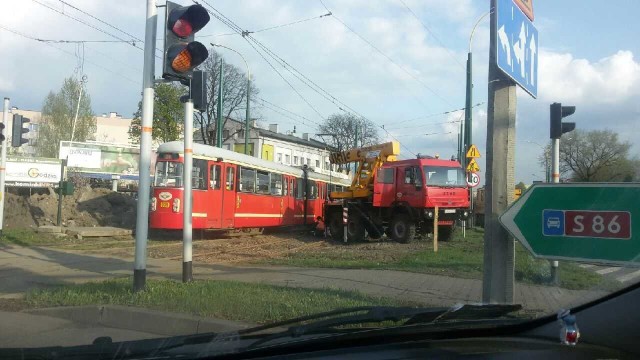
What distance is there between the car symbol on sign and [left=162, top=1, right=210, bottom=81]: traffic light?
5.38 meters

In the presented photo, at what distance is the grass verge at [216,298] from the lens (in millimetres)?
6930

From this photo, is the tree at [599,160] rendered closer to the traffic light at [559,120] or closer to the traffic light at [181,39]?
the traffic light at [559,120]

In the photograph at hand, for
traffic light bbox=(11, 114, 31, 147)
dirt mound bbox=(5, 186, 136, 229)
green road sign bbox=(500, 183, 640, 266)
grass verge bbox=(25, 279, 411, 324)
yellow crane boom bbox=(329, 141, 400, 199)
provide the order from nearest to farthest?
1. green road sign bbox=(500, 183, 640, 266)
2. grass verge bbox=(25, 279, 411, 324)
3. traffic light bbox=(11, 114, 31, 147)
4. yellow crane boom bbox=(329, 141, 400, 199)
5. dirt mound bbox=(5, 186, 136, 229)

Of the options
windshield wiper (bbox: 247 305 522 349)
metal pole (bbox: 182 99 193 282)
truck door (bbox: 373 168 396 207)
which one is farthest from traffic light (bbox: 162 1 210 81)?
truck door (bbox: 373 168 396 207)

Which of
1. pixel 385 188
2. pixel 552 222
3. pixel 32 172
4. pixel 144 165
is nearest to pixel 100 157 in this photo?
pixel 32 172

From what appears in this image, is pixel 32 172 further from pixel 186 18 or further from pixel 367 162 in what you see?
pixel 186 18

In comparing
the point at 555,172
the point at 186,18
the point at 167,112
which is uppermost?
the point at 167,112

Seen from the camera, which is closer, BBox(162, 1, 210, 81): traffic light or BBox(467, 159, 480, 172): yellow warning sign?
BBox(162, 1, 210, 81): traffic light

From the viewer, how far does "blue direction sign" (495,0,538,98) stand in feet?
17.6

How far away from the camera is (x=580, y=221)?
14.1 ft

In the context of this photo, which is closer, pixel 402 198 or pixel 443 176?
pixel 443 176

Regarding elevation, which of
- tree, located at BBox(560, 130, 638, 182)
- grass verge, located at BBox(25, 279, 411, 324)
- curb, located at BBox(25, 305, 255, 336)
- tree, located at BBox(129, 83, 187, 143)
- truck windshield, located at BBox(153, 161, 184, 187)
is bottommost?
curb, located at BBox(25, 305, 255, 336)

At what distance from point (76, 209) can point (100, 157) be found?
16457mm

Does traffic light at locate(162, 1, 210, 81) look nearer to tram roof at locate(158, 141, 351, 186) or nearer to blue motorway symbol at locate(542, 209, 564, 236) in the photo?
blue motorway symbol at locate(542, 209, 564, 236)
